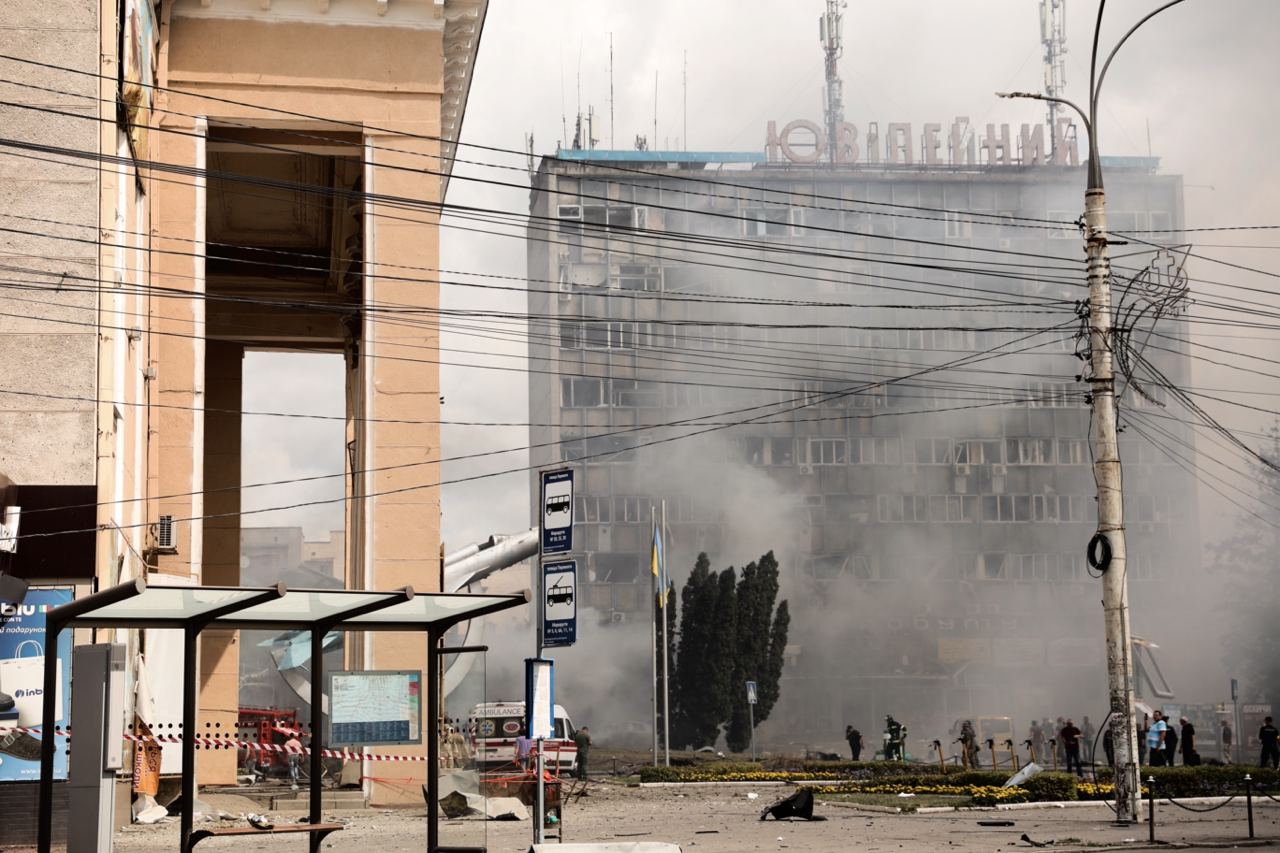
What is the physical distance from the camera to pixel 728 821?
77.2ft

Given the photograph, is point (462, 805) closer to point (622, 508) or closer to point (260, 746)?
point (260, 746)

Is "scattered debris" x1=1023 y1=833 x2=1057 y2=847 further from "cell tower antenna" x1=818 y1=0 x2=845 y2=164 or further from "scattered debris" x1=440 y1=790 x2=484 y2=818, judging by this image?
"cell tower antenna" x1=818 y1=0 x2=845 y2=164

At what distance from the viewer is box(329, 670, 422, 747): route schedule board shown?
14.9m

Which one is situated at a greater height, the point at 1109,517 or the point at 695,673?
the point at 1109,517

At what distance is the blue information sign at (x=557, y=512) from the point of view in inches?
695

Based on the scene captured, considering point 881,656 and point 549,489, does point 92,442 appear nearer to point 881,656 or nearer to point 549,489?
point 549,489

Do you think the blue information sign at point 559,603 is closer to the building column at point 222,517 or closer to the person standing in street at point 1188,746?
the building column at point 222,517

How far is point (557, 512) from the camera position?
1791 centimetres

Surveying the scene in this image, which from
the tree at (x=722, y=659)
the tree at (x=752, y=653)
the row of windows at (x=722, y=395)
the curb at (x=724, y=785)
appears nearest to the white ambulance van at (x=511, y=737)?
the curb at (x=724, y=785)

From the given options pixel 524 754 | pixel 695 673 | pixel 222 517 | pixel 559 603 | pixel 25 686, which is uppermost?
pixel 222 517

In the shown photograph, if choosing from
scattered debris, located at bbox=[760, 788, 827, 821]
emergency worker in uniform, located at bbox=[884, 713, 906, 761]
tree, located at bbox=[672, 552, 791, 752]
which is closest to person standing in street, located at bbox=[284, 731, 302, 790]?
scattered debris, located at bbox=[760, 788, 827, 821]

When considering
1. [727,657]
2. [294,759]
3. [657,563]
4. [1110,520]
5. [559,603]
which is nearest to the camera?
[559,603]

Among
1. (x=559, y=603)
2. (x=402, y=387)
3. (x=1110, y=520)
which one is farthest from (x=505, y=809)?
(x=1110, y=520)

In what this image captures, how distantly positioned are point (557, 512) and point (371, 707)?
3.47 meters
